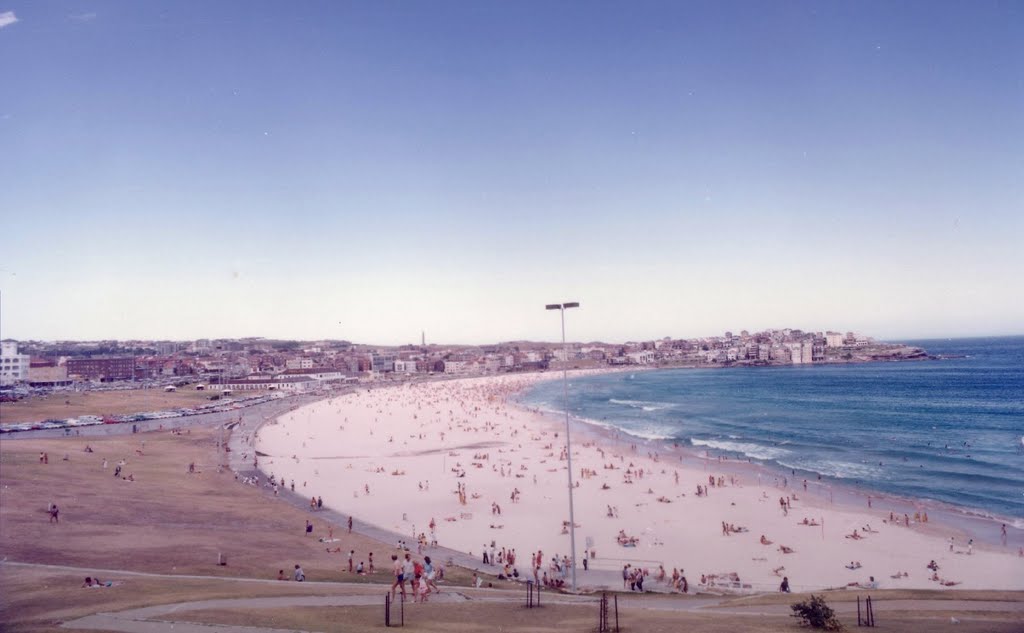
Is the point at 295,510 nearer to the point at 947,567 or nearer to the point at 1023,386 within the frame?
the point at 947,567

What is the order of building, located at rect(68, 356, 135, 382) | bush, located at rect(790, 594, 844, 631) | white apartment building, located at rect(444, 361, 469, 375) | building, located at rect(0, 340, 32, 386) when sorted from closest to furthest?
bush, located at rect(790, 594, 844, 631) < building, located at rect(0, 340, 32, 386) < building, located at rect(68, 356, 135, 382) < white apartment building, located at rect(444, 361, 469, 375)

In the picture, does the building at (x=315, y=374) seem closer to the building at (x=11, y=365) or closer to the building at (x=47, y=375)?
the building at (x=47, y=375)

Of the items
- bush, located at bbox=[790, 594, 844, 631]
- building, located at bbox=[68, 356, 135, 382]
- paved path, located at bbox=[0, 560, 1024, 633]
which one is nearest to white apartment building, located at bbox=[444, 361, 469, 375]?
building, located at bbox=[68, 356, 135, 382]

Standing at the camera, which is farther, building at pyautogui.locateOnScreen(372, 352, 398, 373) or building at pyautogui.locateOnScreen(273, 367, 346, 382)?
building at pyautogui.locateOnScreen(372, 352, 398, 373)

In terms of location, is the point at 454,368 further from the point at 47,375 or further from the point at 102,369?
the point at 47,375

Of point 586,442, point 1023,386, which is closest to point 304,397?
point 586,442

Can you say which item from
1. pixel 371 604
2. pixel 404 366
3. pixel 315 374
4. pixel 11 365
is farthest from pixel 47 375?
pixel 371 604

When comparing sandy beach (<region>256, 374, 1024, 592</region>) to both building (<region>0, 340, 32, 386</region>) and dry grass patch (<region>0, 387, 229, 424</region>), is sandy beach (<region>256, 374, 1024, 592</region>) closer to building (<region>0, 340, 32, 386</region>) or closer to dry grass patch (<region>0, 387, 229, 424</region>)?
dry grass patch (<region>0, 387, 229, 424</region>)
